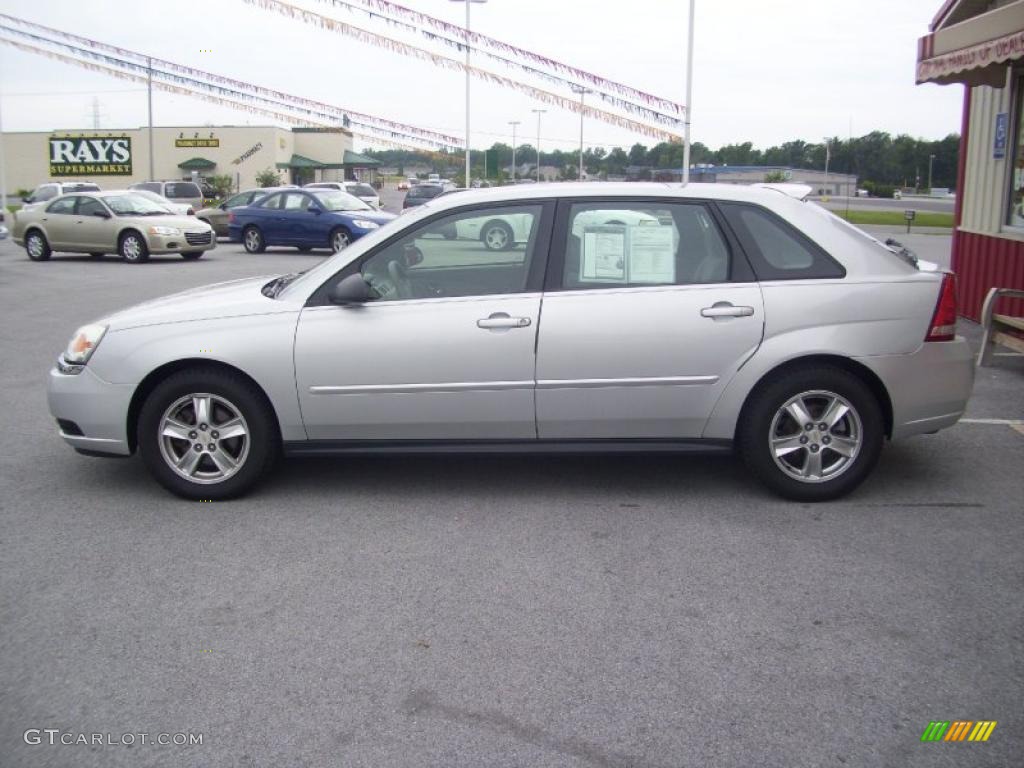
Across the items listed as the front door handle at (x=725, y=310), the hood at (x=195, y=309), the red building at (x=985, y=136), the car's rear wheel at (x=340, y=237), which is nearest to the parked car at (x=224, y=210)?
the car's rear wheel at (x=340, y=237)

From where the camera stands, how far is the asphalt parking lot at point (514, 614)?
10.0 feet

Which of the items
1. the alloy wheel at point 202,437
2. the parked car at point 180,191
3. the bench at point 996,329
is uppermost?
the parked car at point 180,191

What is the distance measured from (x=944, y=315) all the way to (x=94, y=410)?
446 centimetres

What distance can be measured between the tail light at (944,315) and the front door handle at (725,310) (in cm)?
96

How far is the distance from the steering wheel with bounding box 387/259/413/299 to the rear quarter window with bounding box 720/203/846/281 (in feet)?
5.63

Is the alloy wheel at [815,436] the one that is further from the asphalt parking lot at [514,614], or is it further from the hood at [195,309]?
the hood at [195,309]

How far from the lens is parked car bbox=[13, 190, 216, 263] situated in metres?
21.5

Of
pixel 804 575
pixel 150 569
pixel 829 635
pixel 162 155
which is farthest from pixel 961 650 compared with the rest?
pixel 162 155

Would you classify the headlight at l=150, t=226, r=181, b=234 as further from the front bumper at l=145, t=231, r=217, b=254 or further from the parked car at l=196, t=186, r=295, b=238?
the parked car at l=196, t=186, r=295, b=238

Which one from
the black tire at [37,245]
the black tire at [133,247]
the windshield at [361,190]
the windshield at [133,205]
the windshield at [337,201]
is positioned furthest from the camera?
the windshield at [361,190]

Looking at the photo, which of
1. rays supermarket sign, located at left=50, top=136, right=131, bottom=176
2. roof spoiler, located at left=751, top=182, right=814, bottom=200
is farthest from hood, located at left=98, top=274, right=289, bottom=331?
rays supermarket sign, located at left=50, top=136, right=131, bottom=176

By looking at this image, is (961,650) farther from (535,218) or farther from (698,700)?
(535,218)

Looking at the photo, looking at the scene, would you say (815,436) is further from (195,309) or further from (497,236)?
(195,309)

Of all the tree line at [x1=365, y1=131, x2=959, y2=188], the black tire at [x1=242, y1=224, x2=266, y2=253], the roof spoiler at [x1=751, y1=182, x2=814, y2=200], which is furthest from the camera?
the tree line at [x1=365, y1=131, x2=959, y2=188]
